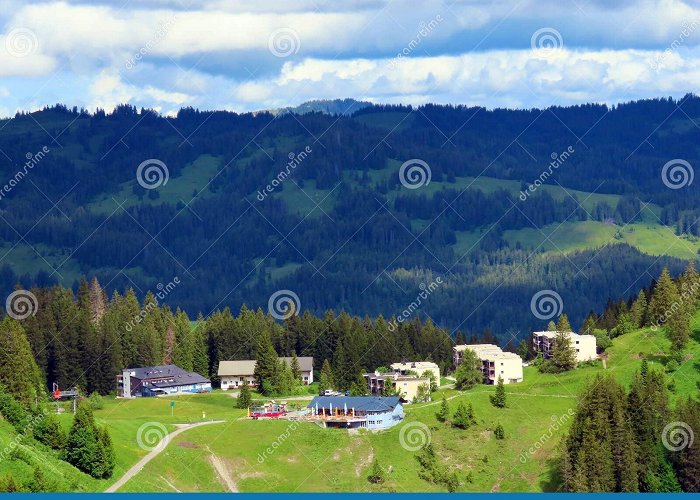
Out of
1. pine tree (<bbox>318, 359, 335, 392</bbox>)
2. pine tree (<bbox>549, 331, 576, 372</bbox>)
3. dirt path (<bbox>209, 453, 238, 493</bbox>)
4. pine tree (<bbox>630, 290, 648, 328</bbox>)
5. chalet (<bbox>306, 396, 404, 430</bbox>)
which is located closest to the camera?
dirt path (<bbox>209, 453, 238, 493</bbox>)

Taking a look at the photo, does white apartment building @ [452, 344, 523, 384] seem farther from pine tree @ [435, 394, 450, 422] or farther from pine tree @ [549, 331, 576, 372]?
pine tree @ [435, 394, 450, 422]

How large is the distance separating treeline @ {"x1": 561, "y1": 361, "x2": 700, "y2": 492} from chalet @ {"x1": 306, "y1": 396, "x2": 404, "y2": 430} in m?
21.8

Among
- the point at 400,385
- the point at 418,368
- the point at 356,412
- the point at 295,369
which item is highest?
the point at 295,369

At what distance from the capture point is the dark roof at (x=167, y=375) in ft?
579

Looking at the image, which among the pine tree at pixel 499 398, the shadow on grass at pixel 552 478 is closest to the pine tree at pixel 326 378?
the pine tree at pixel 499 398

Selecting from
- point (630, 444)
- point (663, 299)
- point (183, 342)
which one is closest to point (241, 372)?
point (183, 342)

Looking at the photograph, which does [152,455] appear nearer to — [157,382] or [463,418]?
[463,418]

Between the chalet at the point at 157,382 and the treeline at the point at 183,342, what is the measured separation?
2.09 m

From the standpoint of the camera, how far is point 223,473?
139750 millimetres

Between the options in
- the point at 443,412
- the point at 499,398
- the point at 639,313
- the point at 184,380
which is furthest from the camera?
the point at 639,313

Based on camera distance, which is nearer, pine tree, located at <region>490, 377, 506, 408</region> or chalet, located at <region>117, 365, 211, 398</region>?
pine tree, located at <region>490, 377, 506, 408</region>

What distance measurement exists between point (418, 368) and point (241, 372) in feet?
85.2

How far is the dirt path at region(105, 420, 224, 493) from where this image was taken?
128000 mm

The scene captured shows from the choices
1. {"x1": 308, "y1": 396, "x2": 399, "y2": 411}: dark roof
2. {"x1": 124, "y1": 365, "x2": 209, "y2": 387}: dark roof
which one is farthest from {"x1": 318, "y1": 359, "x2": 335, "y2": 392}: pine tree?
{"x1": 124, "y1": 365, "x2": 209, "y2": 387}: dark roof
